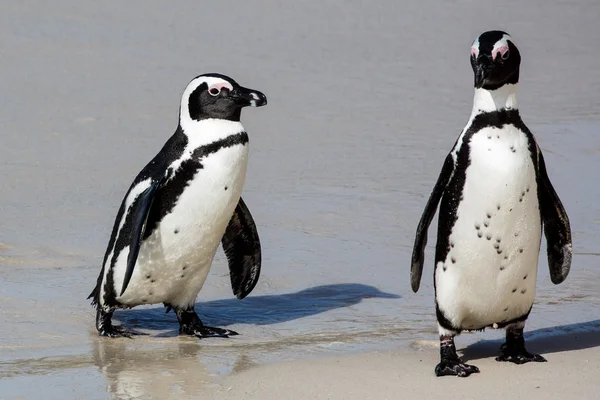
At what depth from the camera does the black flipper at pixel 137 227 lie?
434 cm

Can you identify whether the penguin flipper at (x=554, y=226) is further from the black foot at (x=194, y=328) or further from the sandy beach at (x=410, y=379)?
the black foot at (x=194, y=328)

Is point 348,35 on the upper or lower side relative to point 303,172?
upper

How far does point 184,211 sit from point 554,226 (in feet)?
4.31

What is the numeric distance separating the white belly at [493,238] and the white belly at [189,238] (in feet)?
2.88

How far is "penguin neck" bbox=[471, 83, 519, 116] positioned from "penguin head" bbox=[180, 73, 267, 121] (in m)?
0.93

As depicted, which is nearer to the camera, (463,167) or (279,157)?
(463,167)

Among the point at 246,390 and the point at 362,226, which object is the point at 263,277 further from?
the point at 246,390

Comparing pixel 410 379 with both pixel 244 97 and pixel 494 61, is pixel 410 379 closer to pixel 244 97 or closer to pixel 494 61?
pixel 494 61

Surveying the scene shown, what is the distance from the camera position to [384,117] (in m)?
8.17

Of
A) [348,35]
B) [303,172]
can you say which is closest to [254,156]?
[303,172]

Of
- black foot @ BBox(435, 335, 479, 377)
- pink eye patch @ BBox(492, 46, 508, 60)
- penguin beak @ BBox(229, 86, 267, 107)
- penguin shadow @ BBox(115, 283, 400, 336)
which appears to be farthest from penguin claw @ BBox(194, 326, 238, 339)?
pink eye patch @ BBox(492, 46, 508, 60)

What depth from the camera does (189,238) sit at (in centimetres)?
450

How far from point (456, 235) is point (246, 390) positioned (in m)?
0.83

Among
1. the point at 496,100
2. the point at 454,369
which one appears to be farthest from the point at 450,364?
the point at 496,100
